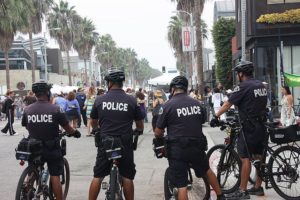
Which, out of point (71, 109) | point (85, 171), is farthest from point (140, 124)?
point (71, 109)

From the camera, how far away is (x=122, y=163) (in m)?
5.86

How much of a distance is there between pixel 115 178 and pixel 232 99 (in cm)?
211

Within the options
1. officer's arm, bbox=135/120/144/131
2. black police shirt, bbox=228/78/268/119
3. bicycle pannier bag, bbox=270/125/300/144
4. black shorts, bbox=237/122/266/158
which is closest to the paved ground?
black shorts, bbox=237/122/266/158

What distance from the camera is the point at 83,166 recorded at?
11.0 metres

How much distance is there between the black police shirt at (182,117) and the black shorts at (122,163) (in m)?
0.56

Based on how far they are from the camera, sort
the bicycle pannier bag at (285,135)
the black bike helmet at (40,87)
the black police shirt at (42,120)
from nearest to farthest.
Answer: the black police shirt at (42,120) → the black bike helmet at (40,87) → the bicycle pannier bag at (285,135)

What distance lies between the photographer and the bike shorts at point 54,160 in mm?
6168

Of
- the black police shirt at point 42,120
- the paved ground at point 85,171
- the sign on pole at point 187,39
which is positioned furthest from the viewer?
the sign on pole at point 187,39

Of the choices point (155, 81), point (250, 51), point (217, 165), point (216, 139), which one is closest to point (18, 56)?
point (155, 81)

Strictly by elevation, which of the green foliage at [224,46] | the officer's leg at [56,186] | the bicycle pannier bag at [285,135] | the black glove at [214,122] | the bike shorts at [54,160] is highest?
the green foliage at [224,46]

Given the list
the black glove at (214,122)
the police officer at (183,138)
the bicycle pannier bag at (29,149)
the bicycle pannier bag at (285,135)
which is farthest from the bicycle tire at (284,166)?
the bicycle pannier bag at (29,149)

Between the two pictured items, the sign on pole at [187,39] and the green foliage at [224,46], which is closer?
the sign on pole at [187,39]

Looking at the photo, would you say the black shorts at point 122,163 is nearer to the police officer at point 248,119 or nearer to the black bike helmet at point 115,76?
the black bike helmet at point 115,76

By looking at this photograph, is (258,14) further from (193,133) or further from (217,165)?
(193,133)
